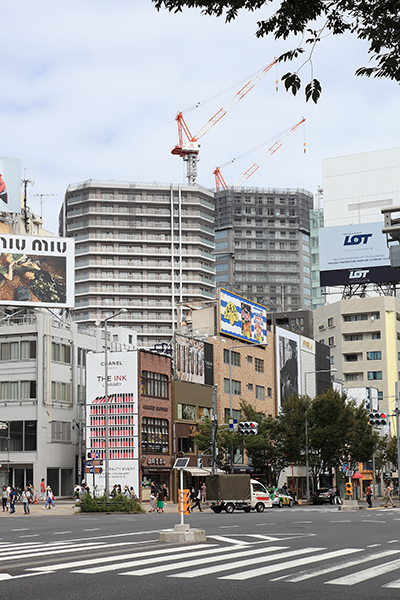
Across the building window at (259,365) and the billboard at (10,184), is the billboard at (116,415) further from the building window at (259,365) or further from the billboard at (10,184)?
the building window at (259,365)

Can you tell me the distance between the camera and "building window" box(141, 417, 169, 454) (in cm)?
6619

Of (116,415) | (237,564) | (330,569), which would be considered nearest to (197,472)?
(116,415)

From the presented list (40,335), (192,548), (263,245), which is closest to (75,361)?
(40,335)

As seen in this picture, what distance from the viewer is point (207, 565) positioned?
17.3 m

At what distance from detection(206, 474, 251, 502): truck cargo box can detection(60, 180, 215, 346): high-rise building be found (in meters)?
87.2

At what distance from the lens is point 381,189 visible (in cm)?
14525

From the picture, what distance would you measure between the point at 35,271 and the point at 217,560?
57.6 meters

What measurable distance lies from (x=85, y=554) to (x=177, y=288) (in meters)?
119

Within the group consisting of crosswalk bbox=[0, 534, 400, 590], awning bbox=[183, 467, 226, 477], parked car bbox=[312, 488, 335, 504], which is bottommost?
parked car bbox=[312, 488, 335, 504]

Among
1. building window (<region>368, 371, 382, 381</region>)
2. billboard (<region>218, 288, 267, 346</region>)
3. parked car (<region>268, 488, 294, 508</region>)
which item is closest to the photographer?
parked car (<region>268, 488, 294, 508</region>)

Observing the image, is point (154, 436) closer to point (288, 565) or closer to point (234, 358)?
point (234, 358)

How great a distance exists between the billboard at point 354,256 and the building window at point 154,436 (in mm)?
51797

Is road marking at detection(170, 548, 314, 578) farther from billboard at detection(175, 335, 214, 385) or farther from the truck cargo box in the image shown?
A: billboard at detection(175, 335, 214, 385)

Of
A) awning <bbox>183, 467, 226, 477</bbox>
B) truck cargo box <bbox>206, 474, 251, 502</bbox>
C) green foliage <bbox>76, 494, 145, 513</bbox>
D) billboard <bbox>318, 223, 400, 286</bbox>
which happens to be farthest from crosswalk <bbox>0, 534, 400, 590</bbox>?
billboard <bbox>318, 223, 400, 286</bbox>
